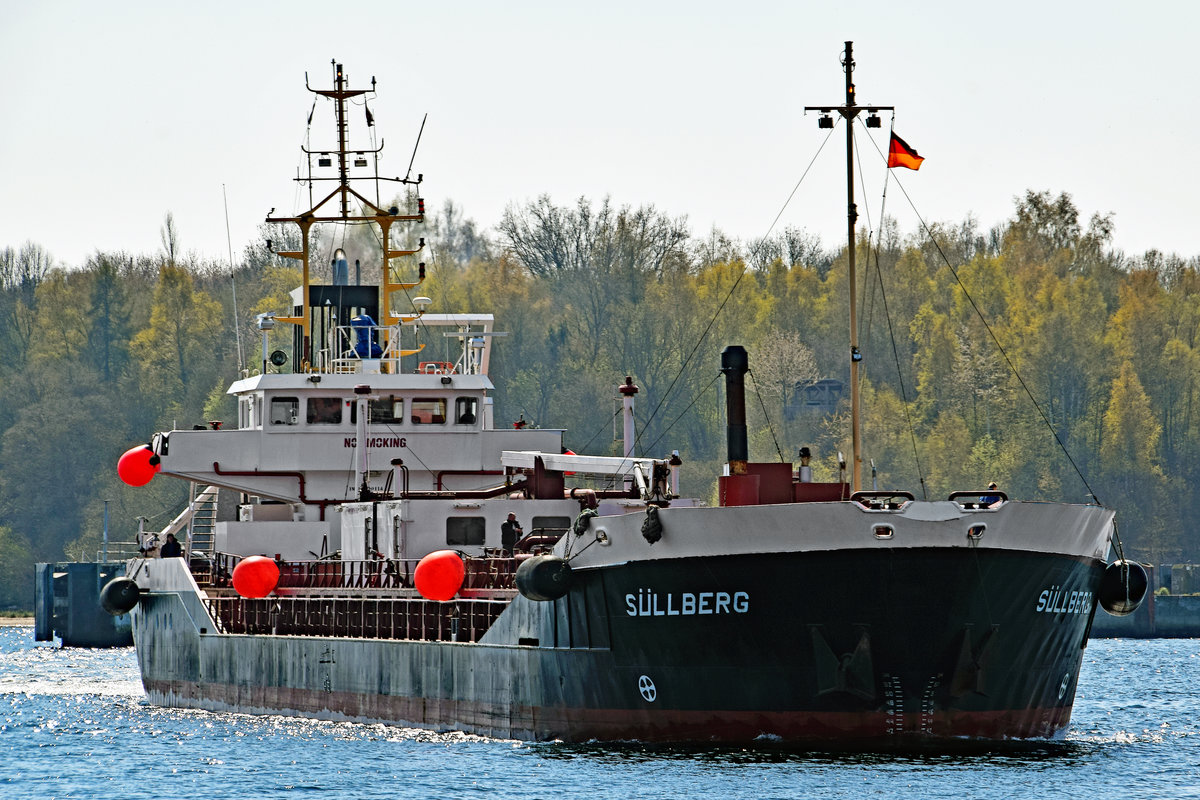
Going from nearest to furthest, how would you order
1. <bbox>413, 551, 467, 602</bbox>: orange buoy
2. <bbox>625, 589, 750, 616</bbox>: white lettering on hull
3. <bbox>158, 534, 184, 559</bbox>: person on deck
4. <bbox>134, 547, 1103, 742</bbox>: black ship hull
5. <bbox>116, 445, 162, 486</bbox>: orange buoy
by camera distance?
1. <bbox>134, 547, 1103, 742</bbox>: black ship hull
2. <bbox>625, 589, 750, 616</bbox>: white lettering on hull
3. <bbox>413, 551, 467, 602</bbox>: orange buoy
4. <bbox>116, 445, 162, 486</bbox>: orange buoy
5. <bbox>158, 534, 184, 559</bbox>: person on deck

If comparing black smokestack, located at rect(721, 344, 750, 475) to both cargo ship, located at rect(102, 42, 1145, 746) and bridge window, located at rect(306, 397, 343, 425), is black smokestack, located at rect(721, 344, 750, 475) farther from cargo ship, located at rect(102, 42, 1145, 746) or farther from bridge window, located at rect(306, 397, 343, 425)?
bridge window, located at rect(306, 397, 343, 425)

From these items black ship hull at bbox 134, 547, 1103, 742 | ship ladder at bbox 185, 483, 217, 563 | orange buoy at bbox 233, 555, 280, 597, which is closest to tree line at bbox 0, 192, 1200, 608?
ship ladder at bbox 185, 483, 217, 563

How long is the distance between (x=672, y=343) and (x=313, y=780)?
56.5 metres

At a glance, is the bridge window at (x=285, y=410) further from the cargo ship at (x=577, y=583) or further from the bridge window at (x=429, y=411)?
the bridge window at (x=429, y=411)

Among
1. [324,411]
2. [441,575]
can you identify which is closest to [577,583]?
[441,575]

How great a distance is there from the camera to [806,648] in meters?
24.5

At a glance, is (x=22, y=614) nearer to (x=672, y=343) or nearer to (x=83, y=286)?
(x=83, y=286)

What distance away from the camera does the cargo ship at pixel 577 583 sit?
24.3 meters

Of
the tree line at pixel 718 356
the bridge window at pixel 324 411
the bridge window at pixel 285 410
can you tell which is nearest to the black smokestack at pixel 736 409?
→ the bridge window at pixel 324 411

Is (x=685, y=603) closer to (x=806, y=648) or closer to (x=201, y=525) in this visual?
(x=806, y=648)

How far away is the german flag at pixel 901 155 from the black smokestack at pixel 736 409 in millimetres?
5314

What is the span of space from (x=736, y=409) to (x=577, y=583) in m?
3.26

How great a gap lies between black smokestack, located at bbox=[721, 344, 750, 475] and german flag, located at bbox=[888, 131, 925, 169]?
5.31 metres

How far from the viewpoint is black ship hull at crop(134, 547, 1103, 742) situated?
953 inches
